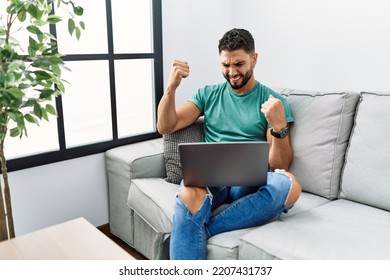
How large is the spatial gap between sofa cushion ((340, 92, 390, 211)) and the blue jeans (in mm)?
348

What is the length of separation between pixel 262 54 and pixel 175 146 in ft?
3.07

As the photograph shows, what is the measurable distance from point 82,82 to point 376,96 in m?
1.45

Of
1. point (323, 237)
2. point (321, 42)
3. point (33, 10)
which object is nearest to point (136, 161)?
point (33, 10)

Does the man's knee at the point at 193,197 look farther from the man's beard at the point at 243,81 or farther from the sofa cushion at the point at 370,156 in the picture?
the sofa cushion at the point at 370,156

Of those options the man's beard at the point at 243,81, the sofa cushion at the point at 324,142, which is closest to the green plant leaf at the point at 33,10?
the man's beard at the point at 243,81

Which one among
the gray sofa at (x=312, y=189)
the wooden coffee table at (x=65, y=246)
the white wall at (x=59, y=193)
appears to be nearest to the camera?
the wooden coffee table at (x=65, y=246)

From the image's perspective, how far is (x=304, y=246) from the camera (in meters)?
1.19

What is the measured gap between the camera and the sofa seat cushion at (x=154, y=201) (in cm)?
153

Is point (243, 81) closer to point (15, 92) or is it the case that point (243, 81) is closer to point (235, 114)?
point (235, 114)

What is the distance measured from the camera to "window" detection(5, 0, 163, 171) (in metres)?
1.87

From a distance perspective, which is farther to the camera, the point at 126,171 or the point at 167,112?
the point at 126,171

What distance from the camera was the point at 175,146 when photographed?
1808mm

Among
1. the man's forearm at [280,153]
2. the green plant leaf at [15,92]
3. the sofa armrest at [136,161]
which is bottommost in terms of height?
the sofa armrest at [136,161]
